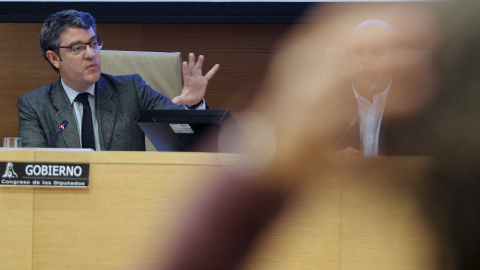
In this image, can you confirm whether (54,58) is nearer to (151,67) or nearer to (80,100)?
(80,100)

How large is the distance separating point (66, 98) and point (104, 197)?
0.91 metres

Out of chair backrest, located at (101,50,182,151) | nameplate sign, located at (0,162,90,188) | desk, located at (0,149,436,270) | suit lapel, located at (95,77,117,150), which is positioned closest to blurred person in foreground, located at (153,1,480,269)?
desk, located at (0,149,436,270)

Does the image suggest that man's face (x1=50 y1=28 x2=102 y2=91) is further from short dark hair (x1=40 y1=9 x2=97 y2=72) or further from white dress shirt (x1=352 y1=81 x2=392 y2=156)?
white dress shirt (x1=352 y1=81 x2=392 y2=156)

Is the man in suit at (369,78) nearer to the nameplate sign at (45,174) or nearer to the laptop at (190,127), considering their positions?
the laptop at (190,127)

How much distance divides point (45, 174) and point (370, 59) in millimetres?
1225

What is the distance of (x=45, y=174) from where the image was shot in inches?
46.0

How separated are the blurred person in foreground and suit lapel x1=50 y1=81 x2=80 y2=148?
80cm

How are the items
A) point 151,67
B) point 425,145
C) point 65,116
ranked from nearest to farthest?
point 425,145 → point 65,116 → point 151,67

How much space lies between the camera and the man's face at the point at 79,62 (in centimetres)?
196

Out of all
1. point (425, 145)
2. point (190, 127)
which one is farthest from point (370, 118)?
point (425, 145)

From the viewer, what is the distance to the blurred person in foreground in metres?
0.52

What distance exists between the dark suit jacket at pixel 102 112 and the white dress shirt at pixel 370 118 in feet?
2.14

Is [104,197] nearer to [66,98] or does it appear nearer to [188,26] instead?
[66,98]

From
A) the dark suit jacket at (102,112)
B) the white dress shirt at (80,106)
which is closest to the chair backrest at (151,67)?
the dark suit jacket at (102,112)
